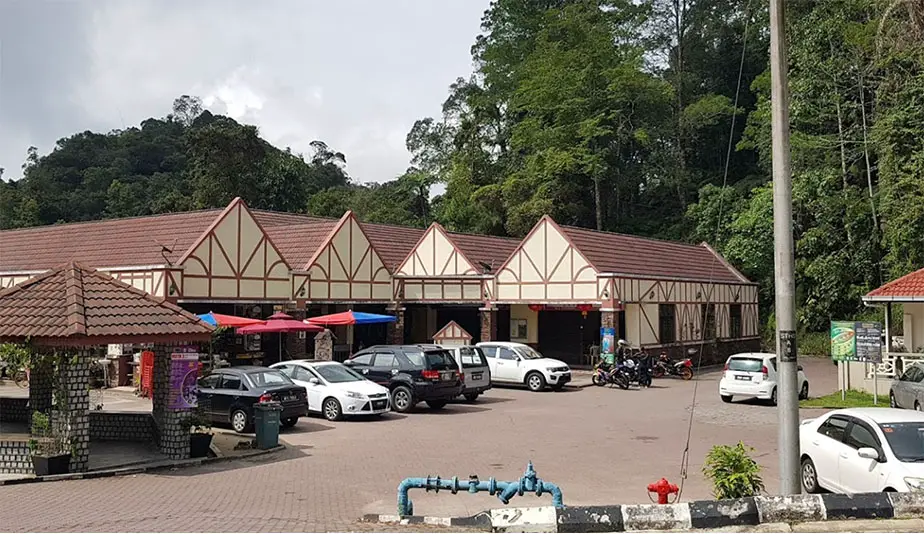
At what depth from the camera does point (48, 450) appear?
1229cm

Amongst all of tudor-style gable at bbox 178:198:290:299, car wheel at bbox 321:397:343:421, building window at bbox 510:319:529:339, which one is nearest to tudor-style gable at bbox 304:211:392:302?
tudor-style gable at bbox 178:198:290:299

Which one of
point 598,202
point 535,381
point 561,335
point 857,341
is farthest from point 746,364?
point 598,202

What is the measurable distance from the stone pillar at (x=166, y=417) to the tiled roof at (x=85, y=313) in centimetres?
70

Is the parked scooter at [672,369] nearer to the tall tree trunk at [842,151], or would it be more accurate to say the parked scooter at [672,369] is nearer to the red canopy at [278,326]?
the red canopy at [278,326]

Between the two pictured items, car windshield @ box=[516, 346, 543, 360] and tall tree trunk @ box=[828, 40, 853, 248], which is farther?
tall tree trunk @ box=[828, 40, 853, 248]

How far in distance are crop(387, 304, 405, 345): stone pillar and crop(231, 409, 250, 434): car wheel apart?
53.7 feet

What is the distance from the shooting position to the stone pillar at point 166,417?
1377 centimetres

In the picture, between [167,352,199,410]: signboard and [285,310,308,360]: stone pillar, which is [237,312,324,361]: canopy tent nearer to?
[285,310,308,360]: stone pillar

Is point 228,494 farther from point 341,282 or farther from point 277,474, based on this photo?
point 341,282

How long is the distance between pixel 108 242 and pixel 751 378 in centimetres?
2249

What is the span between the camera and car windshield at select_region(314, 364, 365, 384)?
788 inches

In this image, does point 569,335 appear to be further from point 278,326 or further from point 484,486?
point 484,486

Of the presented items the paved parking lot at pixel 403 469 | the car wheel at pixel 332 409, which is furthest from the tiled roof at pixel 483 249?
the car wheel at pixel 332 409

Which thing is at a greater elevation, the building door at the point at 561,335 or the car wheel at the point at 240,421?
the building door at the point at 561,335
